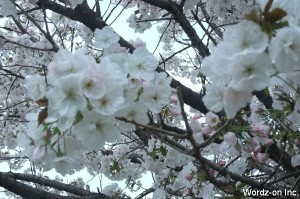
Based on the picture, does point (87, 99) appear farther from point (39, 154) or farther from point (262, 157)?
point (262, 157)

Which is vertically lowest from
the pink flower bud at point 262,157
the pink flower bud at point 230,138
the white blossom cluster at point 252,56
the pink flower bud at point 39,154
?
the pink flower bud at point 39,154

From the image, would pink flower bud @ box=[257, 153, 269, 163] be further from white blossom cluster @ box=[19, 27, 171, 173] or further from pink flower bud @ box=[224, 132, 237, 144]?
white blossom cluster @ box=[19, 27, 171, 173]

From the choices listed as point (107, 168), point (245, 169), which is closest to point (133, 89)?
point (245, 169)

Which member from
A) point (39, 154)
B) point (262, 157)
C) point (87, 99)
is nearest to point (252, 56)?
point (87, 99)

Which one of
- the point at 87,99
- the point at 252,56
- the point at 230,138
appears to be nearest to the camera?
the point at 252,56

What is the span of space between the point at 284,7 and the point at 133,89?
562 millimetres

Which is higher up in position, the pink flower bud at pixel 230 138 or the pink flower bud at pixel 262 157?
the pink flower bud at pixel 262 157

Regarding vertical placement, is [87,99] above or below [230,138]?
below

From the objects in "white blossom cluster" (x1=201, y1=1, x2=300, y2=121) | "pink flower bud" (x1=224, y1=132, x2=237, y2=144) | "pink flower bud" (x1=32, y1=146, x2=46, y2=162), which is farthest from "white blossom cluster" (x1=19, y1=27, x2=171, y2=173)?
"pink flower bud" (x1=224, y1=132, x2=237, y2=144)

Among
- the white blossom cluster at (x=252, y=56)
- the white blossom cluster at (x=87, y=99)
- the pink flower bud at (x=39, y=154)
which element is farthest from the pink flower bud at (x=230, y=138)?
the pink flower bud at (x=39, y=154)

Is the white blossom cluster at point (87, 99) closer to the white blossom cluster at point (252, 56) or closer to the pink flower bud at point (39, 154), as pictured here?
the pink flower bud at point (39, 154)

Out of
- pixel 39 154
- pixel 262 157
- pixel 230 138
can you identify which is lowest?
pixel 39 154

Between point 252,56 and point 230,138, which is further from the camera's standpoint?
point 230,138

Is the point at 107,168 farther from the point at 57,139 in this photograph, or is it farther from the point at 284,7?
the point at 284,7
